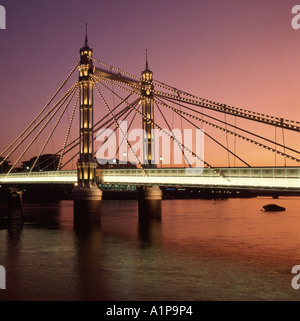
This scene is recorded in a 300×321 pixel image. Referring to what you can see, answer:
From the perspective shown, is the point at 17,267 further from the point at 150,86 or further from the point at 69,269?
the point at 150,86

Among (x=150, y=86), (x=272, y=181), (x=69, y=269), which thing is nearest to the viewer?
(x=69, y=269)

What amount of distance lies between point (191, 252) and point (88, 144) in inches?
812

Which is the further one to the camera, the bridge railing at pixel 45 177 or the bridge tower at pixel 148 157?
the bridge tower at pixel 148 157

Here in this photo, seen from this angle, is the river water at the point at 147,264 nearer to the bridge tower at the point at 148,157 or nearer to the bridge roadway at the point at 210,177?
the bridge roadway at the point at 210,177

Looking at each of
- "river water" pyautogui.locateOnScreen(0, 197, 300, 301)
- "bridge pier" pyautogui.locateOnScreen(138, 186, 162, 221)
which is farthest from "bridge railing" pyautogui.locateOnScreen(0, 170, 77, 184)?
"bridge pier" pyautogui.locateOnScreen(138, 186, 162, 221)

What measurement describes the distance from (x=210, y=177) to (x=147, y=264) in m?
10.1

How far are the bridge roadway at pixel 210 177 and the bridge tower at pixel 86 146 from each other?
145 centimetres

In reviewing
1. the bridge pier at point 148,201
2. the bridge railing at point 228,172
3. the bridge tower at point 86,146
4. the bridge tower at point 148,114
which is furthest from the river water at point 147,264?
the bridge tower at point 148,114

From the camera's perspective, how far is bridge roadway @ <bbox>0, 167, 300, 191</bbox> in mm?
28781

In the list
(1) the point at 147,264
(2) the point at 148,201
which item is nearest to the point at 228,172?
(1) the point at 147,264

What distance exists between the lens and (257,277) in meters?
23.0

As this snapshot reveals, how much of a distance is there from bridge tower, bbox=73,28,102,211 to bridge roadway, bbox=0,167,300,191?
4.74 feet

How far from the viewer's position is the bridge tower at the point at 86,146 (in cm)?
4576
